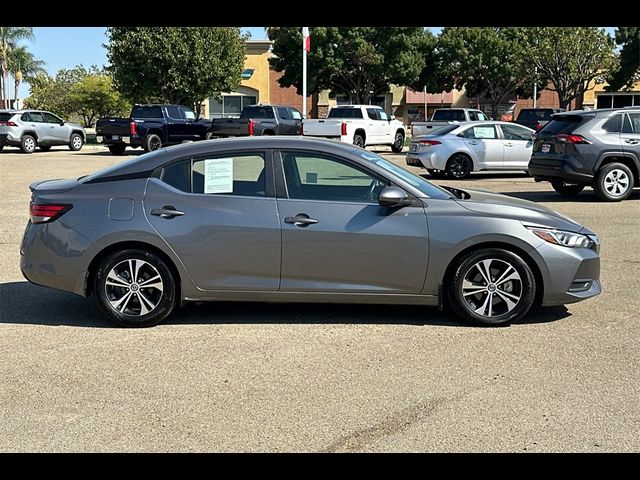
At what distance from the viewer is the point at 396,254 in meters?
5.80

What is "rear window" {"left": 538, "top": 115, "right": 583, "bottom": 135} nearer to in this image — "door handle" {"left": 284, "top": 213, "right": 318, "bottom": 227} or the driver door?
the driver door

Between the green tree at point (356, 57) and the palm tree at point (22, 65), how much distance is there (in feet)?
88.8

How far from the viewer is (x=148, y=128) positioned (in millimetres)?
27078

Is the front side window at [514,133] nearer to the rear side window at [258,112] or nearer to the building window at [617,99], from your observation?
the rear side window at [258,112]

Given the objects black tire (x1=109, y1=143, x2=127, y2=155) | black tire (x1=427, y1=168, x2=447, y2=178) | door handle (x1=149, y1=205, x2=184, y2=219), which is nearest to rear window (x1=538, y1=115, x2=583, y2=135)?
black tire (x1=427, y1=168, x2=447, y2=178)

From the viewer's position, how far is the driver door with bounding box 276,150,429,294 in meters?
5.79

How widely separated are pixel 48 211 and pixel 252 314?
1921mm

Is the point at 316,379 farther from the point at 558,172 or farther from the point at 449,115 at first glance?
the point at 449,115

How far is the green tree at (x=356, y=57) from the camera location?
149 ft


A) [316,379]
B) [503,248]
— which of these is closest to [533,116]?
[503,248]

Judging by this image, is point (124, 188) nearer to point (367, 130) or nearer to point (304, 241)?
point (304, 241)

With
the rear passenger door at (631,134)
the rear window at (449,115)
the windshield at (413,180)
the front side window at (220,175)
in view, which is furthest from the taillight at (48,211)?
the rear window at (449,115)

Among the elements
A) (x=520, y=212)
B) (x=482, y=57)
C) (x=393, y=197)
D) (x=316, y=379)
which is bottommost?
(x=316, y=379)

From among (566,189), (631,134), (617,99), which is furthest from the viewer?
(617,99)
